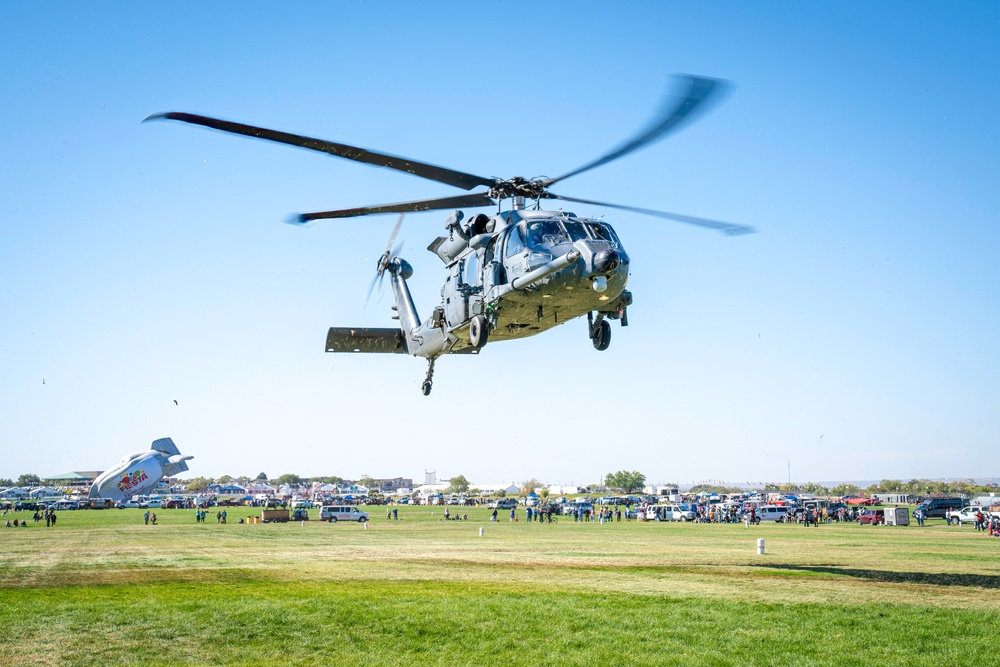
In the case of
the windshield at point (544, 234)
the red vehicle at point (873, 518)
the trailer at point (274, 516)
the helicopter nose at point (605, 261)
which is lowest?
the trailer at point (274, 516)

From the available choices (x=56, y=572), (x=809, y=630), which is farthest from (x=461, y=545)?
(x=809, y=630)

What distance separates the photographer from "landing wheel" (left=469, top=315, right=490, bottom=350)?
73.5ft

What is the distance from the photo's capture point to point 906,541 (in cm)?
3781

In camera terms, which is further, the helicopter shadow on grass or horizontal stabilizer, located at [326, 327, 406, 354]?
horizontal stabilizer, located at [326, 327, 406, 354]

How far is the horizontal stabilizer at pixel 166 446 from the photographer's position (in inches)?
4737

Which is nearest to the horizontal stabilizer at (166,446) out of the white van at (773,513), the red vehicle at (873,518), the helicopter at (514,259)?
the white van at (773,513)

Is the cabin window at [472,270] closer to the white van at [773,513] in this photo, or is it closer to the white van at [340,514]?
the white van at [340,514]

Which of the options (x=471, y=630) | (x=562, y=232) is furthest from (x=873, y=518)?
(x=471, y=630)

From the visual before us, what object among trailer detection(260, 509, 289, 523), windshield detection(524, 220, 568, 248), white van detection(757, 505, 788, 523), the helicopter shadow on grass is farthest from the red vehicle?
windshield detection(524, 220, 568, 248)

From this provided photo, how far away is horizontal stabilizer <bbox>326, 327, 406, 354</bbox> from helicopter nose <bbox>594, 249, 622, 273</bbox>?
1077cm

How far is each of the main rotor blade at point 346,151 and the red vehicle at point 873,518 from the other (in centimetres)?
4754

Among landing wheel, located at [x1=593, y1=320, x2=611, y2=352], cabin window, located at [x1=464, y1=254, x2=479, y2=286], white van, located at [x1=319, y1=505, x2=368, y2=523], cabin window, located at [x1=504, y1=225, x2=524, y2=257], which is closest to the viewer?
cabin window, located at [x1=504, y1=225, x2=524, y2=257]

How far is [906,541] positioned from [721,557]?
1449 cm

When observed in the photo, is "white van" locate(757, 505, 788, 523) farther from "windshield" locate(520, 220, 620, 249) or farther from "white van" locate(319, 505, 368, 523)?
"windshield" locate(520, 220, 620, 249)
